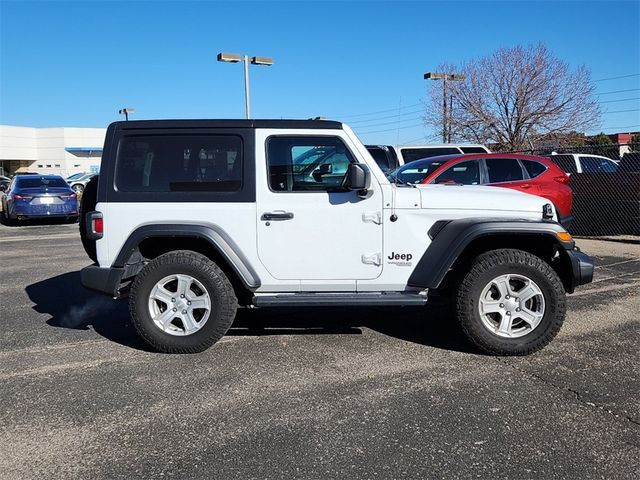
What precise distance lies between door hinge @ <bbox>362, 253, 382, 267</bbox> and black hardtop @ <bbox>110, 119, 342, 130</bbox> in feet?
3.67

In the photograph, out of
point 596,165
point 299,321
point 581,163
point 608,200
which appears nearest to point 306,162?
point 299,321

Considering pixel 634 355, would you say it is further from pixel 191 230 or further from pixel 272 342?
pixel 191 230

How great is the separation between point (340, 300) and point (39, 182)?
14126 millimetres

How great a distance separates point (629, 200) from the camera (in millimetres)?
11016

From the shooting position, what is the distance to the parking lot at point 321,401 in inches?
116

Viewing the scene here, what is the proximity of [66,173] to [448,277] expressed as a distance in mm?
79483

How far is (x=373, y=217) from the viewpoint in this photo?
4.52m

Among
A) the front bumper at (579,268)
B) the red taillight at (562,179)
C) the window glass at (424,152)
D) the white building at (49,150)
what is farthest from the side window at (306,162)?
the white building at (49,150)

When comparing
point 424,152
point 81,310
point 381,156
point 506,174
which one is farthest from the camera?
point 424,152

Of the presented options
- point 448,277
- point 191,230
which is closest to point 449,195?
point 448,277

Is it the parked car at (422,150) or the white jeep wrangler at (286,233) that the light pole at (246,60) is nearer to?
the parked car at (422,150)

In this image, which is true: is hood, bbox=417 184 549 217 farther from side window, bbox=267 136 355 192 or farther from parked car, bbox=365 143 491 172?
parked car, bbox=365 143 491 172

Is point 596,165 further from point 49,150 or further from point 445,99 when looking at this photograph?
point 49,150

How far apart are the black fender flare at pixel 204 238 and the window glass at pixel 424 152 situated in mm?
10328
